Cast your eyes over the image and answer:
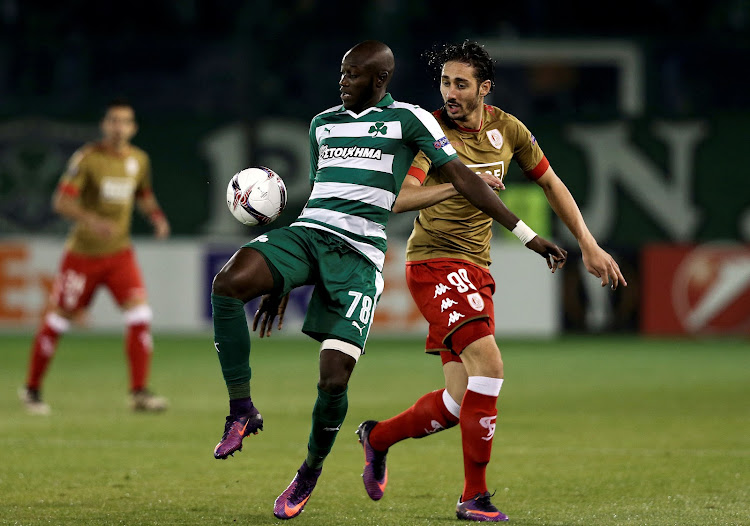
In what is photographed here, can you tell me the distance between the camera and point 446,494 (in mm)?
6207

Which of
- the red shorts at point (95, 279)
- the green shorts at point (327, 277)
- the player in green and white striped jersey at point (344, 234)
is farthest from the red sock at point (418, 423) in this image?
the red shorts at point (95, 279)

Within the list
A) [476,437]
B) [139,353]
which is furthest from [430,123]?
[139,353]

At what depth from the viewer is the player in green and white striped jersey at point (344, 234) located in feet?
17.7

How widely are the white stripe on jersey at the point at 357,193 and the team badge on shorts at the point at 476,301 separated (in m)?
0.59

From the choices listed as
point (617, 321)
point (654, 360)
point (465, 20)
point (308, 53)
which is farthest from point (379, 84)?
point (465, 20)

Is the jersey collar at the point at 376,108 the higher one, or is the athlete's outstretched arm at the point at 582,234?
the jersey collar at the point at 376,108

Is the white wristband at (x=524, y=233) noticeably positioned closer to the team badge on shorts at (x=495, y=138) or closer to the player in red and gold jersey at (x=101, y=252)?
the team badge on shorts at (x=495, y=138)

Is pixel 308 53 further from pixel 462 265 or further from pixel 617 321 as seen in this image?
pixel 462 265

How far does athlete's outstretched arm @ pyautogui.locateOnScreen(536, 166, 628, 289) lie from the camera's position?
5.54 m

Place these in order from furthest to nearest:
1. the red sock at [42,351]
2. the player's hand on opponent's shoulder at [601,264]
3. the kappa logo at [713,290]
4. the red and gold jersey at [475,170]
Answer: the kappa logo at [713,290]
the red sock at [42,351]
the red and gold jersey at [475,170]
the player's hand on opponent's shoulder at [601,264]

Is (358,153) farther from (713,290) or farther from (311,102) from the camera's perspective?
(311,102)

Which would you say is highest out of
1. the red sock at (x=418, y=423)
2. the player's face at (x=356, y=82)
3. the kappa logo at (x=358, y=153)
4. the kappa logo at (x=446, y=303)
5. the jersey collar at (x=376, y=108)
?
the player's face at (x=356, y=82)

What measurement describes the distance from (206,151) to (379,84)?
13234 millimetres

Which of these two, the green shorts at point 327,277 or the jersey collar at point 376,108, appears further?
the jersey collar at point 376,108
